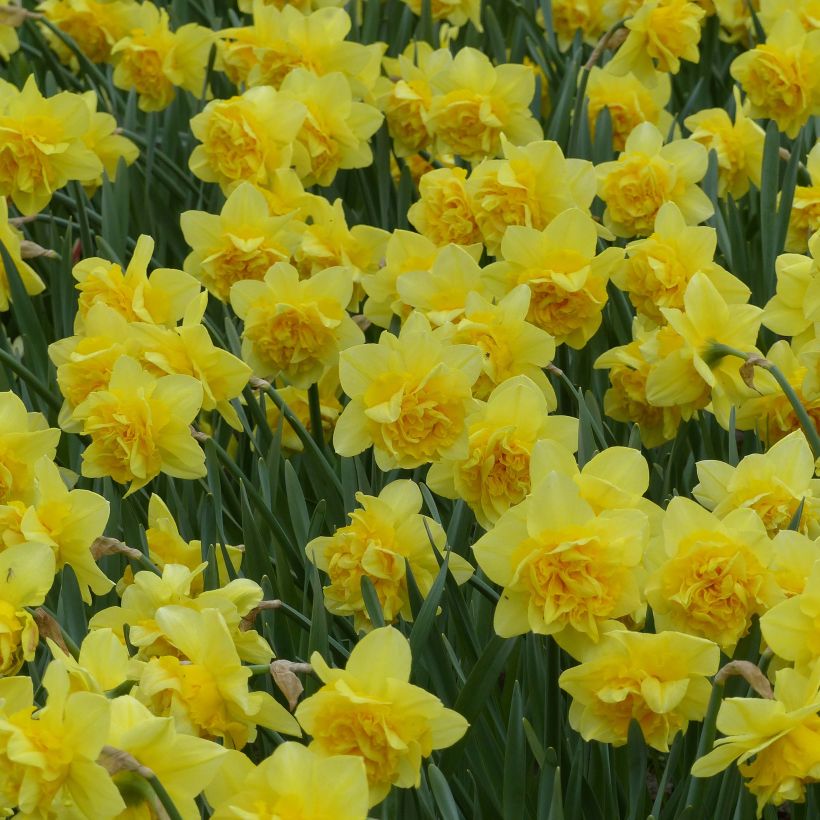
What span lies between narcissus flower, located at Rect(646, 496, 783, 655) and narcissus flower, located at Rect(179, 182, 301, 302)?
1.10 m

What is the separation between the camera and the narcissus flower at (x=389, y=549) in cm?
165

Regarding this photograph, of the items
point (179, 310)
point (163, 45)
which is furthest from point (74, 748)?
point (163, 45)

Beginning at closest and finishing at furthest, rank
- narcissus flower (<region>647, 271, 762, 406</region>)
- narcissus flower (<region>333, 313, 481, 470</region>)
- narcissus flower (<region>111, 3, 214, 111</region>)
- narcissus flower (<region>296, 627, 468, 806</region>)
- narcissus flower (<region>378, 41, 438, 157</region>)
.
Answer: narcissus flower (<region>296, 627, 468, 806</region>), narcissus flower (<region>333, 313, 481, 470</region>), narcissus flower (<region>647, 271, 762, 406</region>), narcissus flower (<region>378, 41, 438, 157</region>), narcissus flower (<region>111, 3, 214, 111</region>)

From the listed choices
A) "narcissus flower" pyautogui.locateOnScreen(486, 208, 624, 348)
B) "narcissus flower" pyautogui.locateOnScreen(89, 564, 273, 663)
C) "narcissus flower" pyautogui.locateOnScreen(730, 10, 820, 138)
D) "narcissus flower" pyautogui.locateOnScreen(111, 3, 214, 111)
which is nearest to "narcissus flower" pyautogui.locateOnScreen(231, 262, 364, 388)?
"narcissus flower" pyautogui.locateOnScreen(486, 208, 624, 348)

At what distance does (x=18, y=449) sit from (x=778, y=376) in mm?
1004

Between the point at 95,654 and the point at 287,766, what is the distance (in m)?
0.30

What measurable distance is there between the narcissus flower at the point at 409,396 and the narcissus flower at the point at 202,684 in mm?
417

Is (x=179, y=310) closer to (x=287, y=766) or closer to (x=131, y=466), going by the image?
(x=131, y=466)

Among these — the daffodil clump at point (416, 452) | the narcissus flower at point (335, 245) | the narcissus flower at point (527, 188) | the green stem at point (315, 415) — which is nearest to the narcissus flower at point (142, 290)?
the daffodil clump at point (416, 452)

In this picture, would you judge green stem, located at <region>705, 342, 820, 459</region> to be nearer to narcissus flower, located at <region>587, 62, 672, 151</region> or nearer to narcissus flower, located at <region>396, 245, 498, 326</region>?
narcissus flower, located at <region>396, 245, 498, 326</region>

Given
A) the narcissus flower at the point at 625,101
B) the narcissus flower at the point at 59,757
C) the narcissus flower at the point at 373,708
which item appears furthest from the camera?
the narcissus flower at the point at 625,101

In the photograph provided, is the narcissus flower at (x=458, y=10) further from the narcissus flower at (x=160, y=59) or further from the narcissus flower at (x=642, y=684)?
the narcissus flower at (x=642, y=684)

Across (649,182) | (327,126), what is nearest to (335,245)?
(327,126)

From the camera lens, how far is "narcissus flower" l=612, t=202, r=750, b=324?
6.72 ft
